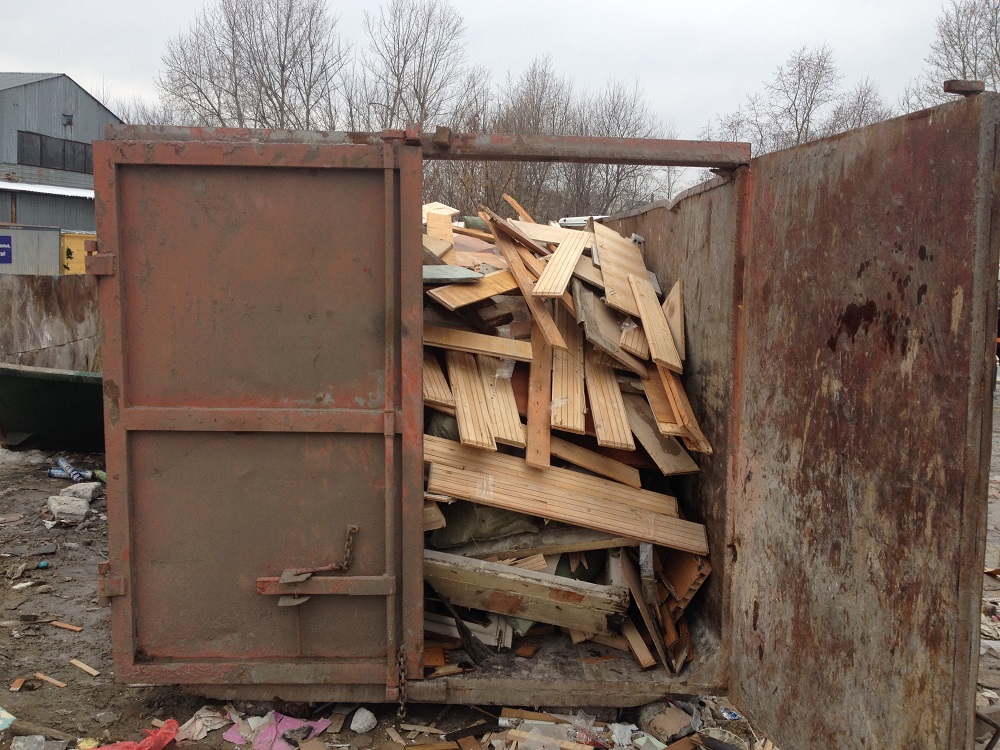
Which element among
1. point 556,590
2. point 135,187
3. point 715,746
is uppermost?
point 135,187

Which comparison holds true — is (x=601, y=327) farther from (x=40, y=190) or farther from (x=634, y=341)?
(x=40, y=190)

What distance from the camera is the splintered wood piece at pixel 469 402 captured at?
339cm

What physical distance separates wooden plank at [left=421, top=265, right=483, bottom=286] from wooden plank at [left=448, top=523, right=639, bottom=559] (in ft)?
3.96

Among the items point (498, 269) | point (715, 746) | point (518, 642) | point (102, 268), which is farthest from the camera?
point (498, 269)

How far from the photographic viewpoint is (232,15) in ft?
87.9

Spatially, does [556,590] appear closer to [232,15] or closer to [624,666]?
[624,666]

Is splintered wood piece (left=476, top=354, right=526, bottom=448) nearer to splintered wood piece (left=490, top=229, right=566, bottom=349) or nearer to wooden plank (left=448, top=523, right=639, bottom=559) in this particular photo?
splintered wood piece (left=490, top=229, right=566, bottom=349)

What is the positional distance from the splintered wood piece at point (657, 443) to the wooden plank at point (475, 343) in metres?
0.60

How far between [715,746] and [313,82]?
26139 mm

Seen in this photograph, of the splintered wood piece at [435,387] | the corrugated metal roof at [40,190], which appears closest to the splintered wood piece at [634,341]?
the splintered wood piece at [435,387]

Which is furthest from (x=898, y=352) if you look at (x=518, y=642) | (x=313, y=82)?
(x=313, y=82)

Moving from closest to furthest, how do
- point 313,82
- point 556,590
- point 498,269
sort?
point 556,590, point 498,269, point 313,82

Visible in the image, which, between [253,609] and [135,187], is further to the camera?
[253,609]

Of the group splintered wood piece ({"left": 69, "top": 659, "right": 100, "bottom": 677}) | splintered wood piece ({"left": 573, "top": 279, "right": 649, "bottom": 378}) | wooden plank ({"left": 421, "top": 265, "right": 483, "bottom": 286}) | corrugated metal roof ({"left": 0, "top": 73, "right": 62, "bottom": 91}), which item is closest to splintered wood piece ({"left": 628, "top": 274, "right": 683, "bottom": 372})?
splintered wood piece ({"left": 573, "top": 279, "right": 649, "bottom": 378})
